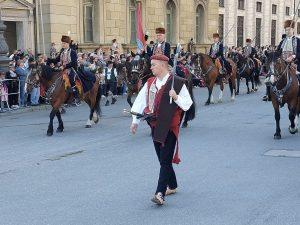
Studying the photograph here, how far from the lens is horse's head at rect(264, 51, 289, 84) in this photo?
1074 centimetres

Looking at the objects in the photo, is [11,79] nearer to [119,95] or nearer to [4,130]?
[4,130]

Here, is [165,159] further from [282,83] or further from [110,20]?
[110,20]

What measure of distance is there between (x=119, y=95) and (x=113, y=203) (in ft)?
51.0

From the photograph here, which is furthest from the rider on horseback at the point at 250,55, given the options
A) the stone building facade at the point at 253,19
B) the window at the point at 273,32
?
the window at the point at 273,32

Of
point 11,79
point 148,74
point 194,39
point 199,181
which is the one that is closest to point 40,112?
point 11,79

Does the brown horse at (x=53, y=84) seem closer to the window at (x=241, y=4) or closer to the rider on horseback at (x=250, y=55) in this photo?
the rider on horseback at (x=250, y=55)

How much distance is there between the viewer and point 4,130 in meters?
12.9

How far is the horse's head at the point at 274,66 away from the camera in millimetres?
10742

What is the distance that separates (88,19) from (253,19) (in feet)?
76.5

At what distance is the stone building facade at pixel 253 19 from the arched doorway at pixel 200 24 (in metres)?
3.03

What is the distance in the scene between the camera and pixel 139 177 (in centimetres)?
784

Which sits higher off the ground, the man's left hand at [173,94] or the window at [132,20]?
the window at [132,20]

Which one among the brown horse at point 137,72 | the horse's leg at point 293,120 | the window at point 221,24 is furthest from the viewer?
the window at point 221,24

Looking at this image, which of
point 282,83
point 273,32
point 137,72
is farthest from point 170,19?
point 282,83
